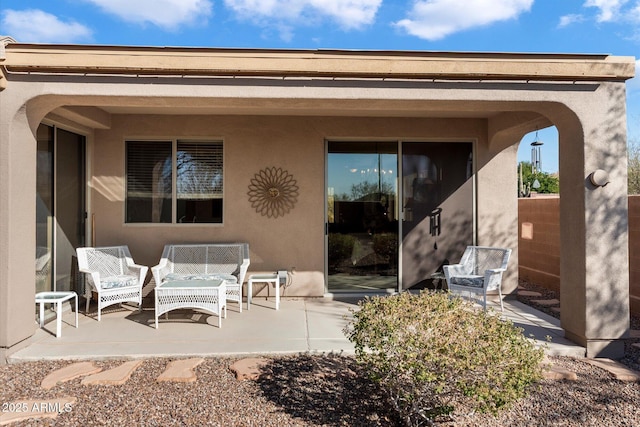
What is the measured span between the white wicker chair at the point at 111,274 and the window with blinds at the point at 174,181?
2.45 feet

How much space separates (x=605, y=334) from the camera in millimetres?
4102

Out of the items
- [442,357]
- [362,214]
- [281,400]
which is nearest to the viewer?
[442,357]

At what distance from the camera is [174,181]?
643cm

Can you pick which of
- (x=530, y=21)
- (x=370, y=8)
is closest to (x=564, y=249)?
(x=370, y=8)

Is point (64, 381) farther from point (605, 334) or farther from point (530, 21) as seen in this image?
point (530, 21)

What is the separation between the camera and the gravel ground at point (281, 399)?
2.91 metres

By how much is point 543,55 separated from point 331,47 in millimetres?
2234

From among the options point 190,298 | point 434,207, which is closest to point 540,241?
point 434,207

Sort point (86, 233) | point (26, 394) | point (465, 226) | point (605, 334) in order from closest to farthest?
point (26, 394)
point (605, 334)
point (86, 233)
point (465, 226)

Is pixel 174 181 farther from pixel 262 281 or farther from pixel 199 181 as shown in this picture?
pixel 262 281

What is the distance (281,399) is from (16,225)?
314 cm

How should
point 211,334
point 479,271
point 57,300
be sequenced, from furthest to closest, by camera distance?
point 479,271 → point 211,334 → point 57,300

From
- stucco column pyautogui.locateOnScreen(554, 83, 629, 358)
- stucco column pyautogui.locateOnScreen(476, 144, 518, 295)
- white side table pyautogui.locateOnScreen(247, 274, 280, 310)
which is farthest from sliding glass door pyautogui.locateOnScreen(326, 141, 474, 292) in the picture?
stucco column pyautogui.locateOnScreen(554, 83, 629, 358)

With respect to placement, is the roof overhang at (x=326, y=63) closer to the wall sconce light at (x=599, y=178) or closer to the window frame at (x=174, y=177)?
the wall sconce light at (x=599, y=178)
